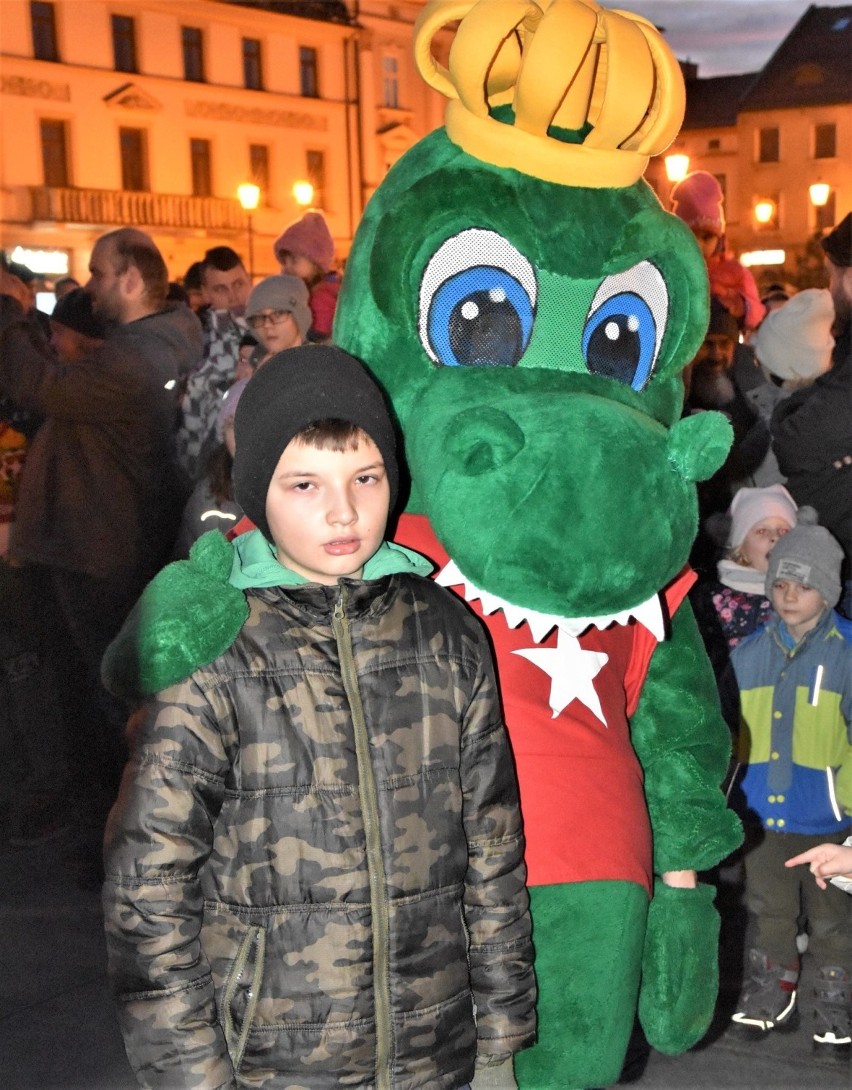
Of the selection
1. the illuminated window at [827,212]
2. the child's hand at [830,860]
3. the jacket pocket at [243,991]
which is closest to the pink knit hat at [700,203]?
the child's hand at [830,860]

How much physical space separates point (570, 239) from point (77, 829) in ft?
11.0

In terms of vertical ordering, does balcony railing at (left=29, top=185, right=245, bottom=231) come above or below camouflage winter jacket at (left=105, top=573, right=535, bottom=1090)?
above

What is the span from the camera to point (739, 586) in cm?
445

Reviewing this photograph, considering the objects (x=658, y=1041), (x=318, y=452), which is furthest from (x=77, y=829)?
(x=318, y=452)

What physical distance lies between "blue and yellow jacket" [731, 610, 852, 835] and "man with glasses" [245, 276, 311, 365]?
218 centimetres

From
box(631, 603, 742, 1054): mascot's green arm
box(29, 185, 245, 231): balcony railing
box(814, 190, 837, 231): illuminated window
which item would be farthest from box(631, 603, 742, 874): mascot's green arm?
box(814, 190, 837, 231): illuminated window

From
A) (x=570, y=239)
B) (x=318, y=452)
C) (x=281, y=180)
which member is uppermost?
(x=281, y=180)

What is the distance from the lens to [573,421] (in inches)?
83.4

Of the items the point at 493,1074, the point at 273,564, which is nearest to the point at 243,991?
the point at 493,1074

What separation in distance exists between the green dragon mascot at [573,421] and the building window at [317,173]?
31884 mm

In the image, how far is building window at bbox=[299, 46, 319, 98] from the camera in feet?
103

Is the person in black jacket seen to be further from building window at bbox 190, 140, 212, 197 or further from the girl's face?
building window at bbox 190, 140, 212, 197

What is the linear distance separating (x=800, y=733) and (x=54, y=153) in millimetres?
28530

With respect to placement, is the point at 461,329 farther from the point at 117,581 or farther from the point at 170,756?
the point at 117,581
